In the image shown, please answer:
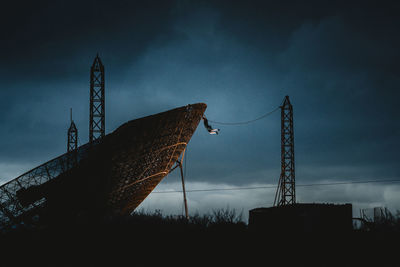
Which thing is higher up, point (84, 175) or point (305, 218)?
point (84, 175)

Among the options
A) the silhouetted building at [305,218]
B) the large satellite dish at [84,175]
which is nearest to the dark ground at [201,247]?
the large satellite dish at [84,175]

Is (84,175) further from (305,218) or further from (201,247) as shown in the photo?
(305,218)

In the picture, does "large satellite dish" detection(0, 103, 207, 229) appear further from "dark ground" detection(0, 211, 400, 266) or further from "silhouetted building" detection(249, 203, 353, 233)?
"silhouetted building" detection(249, 203, 353, 233)

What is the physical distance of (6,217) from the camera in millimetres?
25891

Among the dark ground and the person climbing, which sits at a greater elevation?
the person climbing

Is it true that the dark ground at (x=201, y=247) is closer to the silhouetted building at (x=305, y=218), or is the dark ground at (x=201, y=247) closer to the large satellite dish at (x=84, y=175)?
the large satellite dish at (x=84, y=175)

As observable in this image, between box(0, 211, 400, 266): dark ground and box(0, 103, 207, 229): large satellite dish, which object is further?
box(0, 103, 207, 229): large satellite dish

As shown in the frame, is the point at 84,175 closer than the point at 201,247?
No

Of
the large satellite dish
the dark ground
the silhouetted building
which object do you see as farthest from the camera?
the silhouetted building

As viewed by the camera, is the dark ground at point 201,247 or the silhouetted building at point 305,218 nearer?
the dark ground at point 201,247

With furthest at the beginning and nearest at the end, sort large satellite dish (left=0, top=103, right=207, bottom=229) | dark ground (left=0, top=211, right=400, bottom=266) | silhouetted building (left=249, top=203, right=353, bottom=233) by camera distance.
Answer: silhouetted building (left=249, top=203, right=353, bottom=233)
large satellite dish (left=0, top=103, right=207, bottom=229)
dark ground (left=0, top=211, right=400, bottom=266)

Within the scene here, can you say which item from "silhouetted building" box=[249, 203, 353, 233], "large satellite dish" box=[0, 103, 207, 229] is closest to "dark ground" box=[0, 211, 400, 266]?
"large satellite dish" box=[0, 103, 207, 229]

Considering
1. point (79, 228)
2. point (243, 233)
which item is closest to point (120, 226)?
point (79, 228)

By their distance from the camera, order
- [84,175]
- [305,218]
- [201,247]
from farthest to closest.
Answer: [305,218] < [84,175] < [201,247]
